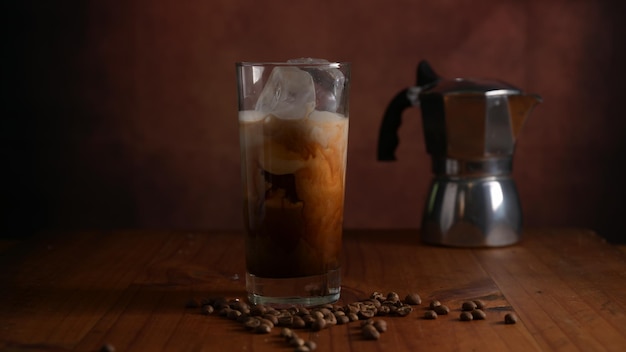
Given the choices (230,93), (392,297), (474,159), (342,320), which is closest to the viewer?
(342,320)

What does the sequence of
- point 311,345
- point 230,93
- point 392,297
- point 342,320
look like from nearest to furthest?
1. point 311,345
2. point 342,320
3. point 392,297
4. point 230,93

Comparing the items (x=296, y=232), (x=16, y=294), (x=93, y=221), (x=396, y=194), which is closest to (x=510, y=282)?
(x=296, y=232)

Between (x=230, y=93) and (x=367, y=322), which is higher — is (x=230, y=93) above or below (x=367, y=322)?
above

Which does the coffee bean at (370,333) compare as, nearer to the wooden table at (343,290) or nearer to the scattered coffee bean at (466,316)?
the wooden table at (343,290)

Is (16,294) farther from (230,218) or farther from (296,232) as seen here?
(230,218)

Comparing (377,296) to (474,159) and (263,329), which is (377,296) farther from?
(474,159)

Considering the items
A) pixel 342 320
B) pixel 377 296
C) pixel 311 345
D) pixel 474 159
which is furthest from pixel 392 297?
pixel 474 159

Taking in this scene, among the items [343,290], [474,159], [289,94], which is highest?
[289,94]
